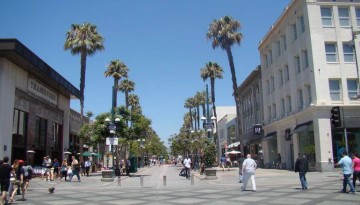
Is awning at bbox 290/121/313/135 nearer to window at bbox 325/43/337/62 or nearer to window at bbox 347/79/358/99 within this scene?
window at bbox 347/79/358/99

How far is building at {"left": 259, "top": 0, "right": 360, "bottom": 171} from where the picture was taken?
105 feet

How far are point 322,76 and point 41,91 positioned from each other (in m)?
24.9

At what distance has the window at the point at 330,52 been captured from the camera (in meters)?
33.0

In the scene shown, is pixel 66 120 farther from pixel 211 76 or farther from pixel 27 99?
pixel 211 76

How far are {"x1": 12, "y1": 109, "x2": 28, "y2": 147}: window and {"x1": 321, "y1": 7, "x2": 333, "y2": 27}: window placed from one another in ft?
85.8

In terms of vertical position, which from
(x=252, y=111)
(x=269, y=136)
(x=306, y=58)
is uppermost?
(x=306, y=58)

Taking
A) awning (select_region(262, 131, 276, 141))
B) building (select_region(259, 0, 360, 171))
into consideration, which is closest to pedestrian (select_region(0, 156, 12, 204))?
building (select_region(259, 0, 360, 171))

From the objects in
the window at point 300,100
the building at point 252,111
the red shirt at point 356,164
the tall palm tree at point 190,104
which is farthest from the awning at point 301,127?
the tall palm tree at point 190,104

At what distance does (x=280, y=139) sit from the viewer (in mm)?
42188

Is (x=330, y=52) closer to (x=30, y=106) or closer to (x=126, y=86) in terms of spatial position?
(x=30, y=106)

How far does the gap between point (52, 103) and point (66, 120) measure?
542 cm

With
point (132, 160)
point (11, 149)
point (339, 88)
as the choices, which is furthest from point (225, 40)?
point (11, 149)

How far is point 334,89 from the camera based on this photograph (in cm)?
3278

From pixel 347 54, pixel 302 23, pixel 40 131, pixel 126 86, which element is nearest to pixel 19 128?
pixel 40 131
